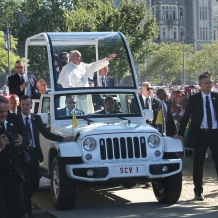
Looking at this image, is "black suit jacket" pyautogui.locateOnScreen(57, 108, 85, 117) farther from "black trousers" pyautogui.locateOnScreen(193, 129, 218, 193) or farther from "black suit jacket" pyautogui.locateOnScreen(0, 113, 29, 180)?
"black suit jacket" pyautogui.locateOnScreen(0, 113, 29, 180)

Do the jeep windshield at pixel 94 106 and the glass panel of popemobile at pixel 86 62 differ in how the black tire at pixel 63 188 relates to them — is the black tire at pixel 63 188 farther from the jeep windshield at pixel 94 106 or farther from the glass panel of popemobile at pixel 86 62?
the glass panel of popemobile at pixel 86 62

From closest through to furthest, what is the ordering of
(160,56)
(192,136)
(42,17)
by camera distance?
(192,136)
(42,17)
(160,56)

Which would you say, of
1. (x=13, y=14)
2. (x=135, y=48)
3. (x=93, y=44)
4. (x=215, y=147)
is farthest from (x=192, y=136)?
(x=13, y=14)

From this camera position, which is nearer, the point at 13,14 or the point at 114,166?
the point at 114,166

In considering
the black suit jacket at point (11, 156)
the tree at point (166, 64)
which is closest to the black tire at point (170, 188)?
the black suit jacket at point (11, 156)

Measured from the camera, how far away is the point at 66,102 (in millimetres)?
12484

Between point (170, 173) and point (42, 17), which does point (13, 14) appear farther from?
point (170, 173)

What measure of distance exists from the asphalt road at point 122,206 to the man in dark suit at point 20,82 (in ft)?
7.33

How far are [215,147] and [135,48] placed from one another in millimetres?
34115

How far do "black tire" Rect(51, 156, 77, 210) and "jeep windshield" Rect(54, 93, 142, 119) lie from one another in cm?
159

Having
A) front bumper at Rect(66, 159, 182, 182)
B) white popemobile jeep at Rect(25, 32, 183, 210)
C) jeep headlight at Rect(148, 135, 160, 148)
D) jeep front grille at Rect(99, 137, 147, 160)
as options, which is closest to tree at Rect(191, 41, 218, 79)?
white popemobile jeep at Rect(25, 32, 183, 210)

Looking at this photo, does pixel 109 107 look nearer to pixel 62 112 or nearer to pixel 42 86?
pixel 62 112

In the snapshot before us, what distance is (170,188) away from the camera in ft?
36.5

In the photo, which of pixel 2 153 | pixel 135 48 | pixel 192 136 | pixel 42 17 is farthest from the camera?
pixel 42 17
